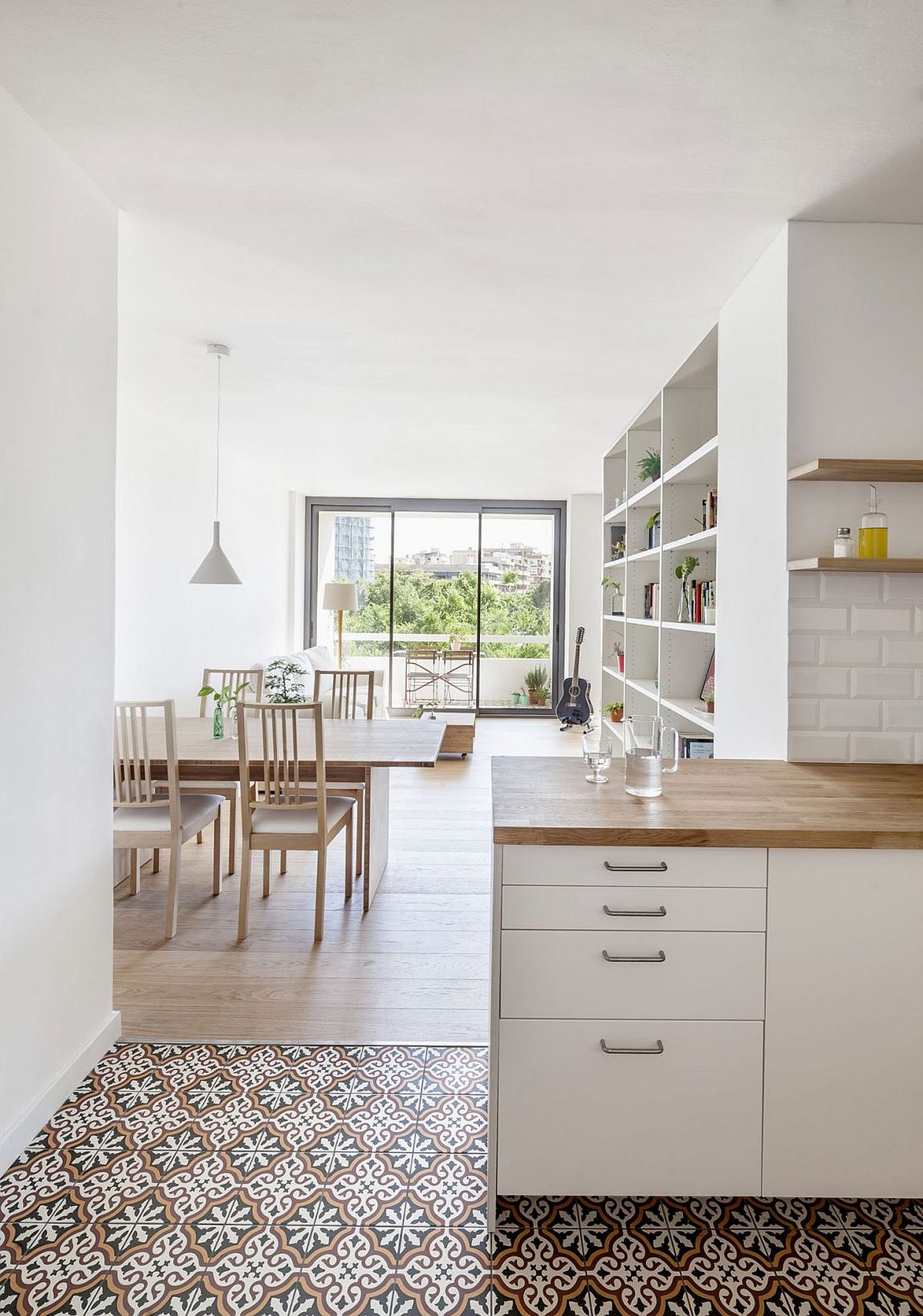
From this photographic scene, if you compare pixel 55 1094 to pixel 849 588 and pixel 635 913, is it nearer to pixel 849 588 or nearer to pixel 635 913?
pixel 635 913

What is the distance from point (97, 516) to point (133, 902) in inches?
77.7

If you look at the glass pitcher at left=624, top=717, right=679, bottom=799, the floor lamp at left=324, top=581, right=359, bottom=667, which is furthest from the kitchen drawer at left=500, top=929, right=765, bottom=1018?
the floor lamp at left=324, top=581, right=359, bottom=667

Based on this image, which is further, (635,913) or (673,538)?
(673,538)

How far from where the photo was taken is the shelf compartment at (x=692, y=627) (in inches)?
126

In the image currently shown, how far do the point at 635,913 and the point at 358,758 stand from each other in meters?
1.80

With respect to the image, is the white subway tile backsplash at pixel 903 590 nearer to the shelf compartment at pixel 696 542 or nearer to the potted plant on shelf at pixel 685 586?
the shelf compartment at pixel 696 542

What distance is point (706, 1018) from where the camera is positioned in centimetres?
169

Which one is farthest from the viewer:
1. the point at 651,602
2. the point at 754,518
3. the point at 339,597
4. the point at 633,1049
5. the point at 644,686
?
the point at 339,597

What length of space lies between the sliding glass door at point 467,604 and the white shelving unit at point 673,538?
3841 mm

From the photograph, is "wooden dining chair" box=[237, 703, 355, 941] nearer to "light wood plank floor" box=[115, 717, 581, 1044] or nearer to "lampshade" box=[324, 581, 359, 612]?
"light wood plank floor" box=[115, 717, 581, 1044]

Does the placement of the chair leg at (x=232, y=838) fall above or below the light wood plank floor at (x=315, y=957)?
above

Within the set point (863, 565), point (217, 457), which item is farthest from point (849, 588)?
point (217, 457)

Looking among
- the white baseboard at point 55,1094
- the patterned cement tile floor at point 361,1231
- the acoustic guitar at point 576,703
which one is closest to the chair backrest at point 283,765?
the white baseboard at point 55,1094

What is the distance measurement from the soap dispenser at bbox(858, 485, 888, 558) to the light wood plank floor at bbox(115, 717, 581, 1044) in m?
1.86
